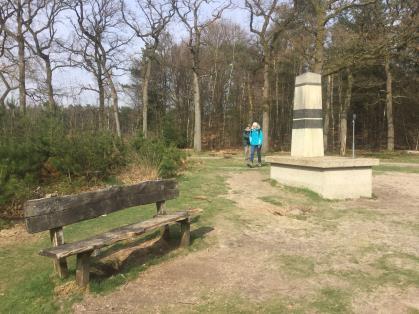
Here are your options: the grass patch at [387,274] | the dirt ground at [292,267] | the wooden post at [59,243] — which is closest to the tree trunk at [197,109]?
the dirt ground at [292,267]

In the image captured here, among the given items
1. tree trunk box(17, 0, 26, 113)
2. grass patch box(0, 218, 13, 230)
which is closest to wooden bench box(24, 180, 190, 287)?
grass patch box(0, 218, 13, 230)

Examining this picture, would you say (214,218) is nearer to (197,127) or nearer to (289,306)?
(289,306)

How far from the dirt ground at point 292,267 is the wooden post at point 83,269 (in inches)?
6.5

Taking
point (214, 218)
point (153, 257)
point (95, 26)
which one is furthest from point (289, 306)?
point (95, 26)

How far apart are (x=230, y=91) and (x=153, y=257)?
29.8 m

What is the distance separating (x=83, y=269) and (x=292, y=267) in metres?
2.40

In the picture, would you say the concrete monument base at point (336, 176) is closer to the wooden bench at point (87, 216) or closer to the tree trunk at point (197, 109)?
the wooden bench at point (87, 216)

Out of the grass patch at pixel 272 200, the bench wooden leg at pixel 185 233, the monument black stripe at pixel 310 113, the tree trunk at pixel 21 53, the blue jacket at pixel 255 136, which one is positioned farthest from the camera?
the tree trunk at pixel 21 53

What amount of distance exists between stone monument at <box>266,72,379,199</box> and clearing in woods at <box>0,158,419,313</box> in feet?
3.33

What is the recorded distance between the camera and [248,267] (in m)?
5.06

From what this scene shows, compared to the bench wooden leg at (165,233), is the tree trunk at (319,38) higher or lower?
higher

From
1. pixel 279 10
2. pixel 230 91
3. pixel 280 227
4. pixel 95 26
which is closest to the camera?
pixel 280 227

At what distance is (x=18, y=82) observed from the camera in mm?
26781

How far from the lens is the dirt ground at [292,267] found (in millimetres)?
4117
